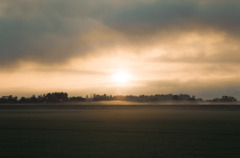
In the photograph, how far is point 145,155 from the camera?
19.4m

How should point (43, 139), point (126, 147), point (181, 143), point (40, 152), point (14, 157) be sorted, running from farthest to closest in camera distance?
1. point (43, 139)
2. point (181, 143)
3. point (126, 147)
4. point (40, 152)
5. point (14, 157)

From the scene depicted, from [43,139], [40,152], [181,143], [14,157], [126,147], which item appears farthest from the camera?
[43,139]

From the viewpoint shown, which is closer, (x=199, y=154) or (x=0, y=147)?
(x=199, y=154)

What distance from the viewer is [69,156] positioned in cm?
1925

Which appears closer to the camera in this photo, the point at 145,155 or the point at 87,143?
the point at 145,155

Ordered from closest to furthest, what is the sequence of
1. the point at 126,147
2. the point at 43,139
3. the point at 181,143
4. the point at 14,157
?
1. the point at 14,157
2. the point at 126,147
3. the point at 181,143
4. the point at 43,139

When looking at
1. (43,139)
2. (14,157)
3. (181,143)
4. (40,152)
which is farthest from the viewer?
(43,139)

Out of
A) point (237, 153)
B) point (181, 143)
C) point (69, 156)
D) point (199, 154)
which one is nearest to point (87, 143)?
point (69, 156)

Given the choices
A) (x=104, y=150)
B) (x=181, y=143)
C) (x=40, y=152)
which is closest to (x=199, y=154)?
(x=181, y=143)

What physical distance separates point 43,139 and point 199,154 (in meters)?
13.1

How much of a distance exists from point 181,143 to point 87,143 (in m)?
6.94

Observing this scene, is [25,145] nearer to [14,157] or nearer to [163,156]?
[14,157]

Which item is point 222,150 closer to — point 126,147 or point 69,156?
point 126,147

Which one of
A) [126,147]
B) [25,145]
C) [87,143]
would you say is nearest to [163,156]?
[126,147]
